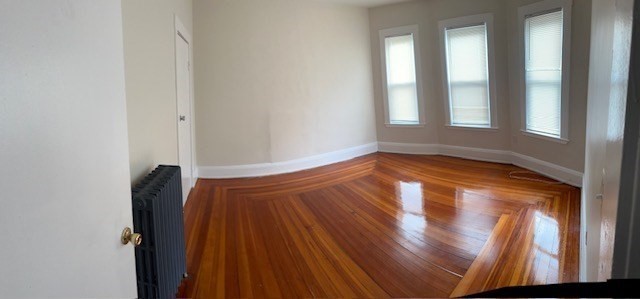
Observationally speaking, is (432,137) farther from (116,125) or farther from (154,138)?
A: (116,125)

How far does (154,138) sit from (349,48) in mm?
4438

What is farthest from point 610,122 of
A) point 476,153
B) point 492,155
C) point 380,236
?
point 476,153

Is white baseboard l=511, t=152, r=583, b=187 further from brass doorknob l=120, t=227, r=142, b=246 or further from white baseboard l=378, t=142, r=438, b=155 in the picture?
brass doorknob l=120, t=227, r=142, b=246

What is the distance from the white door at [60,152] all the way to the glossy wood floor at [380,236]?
1.52 meters

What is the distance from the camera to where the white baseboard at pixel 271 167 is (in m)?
5.30

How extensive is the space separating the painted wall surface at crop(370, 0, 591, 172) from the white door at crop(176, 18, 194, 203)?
11.6 ft

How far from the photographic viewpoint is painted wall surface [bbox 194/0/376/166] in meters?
5.10

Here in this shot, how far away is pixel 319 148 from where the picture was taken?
611 cm

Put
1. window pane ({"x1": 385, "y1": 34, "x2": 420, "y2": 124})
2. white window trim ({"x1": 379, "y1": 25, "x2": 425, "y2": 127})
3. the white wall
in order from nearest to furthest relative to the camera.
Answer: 1. the white wall
2. white window trim ({"x1": 379, "y1": 25, "x2": 425, "y2": 127})
3. window pane ({"x1": 385, "y1": 34, "x2": 420, "y2": 124})

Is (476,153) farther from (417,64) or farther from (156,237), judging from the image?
(156,237)

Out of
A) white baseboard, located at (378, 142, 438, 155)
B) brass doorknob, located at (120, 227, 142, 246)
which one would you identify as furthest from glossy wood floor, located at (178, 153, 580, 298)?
white baseboard, located at (378, 142, 438, 155)

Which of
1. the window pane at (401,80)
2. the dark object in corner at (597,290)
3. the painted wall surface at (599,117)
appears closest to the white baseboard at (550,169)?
the window pane at (401,80)

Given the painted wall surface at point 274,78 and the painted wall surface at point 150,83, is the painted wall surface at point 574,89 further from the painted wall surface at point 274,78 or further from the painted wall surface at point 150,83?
the painted wall surface at point 150,83

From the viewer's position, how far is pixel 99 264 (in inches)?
34.7
